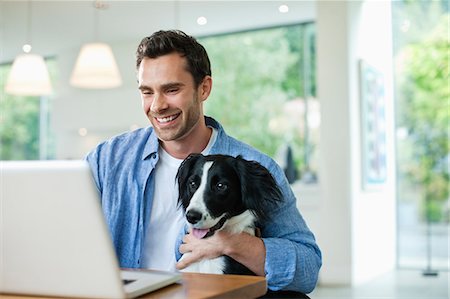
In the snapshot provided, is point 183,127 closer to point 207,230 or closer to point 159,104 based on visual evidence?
point 159,104

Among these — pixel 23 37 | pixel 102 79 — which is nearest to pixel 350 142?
pixel 102 79

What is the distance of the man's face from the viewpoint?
1.75m

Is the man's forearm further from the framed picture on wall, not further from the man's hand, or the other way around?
the framed picture on wall

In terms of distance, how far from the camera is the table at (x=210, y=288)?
3.67 ft

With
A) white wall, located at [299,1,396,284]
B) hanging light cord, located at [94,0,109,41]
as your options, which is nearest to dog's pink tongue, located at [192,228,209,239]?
white wall, located at [299,1,396,284]

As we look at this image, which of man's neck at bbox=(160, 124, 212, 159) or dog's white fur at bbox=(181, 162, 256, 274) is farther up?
man's neck at bbox=(160, 124, 212, 159)

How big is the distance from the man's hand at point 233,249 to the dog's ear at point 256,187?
0.07 meters

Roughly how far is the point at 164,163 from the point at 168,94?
0.58 feet

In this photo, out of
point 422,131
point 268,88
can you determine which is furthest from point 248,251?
point 422,131

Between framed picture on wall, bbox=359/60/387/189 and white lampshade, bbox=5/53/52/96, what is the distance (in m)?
2.68

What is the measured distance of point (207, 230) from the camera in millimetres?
1593

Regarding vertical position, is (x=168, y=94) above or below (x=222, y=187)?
above

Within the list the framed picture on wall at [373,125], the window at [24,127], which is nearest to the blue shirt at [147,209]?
the framed picture on wall at [373,125]

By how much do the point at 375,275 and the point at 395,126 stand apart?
166cm
